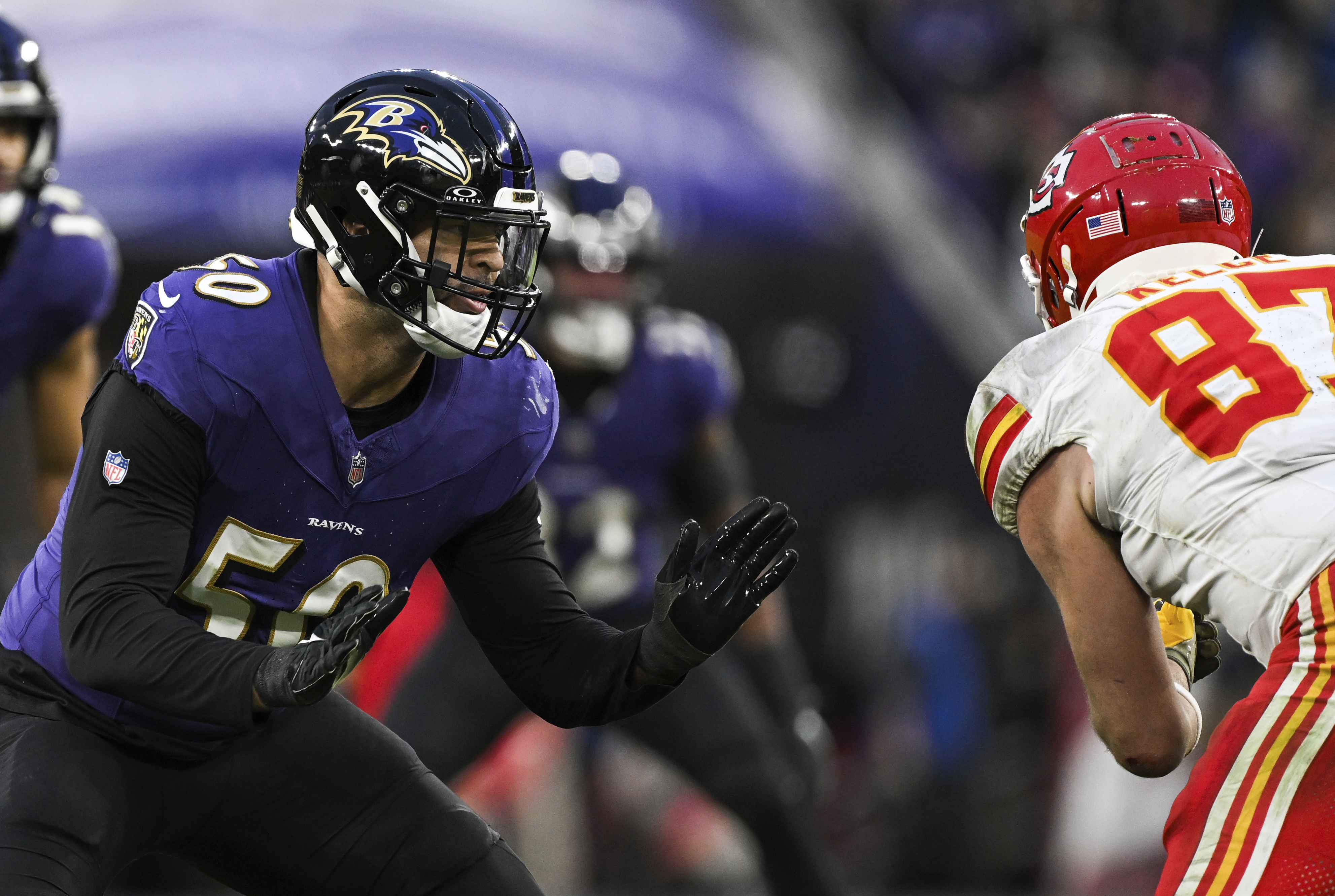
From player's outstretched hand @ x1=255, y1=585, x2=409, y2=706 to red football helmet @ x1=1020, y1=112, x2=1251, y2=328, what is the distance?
3.60 ft

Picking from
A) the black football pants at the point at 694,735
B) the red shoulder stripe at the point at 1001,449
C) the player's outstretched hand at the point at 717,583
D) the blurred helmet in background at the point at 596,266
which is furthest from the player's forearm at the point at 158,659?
the blurred helmet in background at the point at 596,266

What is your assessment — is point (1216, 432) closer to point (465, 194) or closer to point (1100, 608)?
point (1100, 608)

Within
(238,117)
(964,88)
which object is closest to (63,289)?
(238,117)

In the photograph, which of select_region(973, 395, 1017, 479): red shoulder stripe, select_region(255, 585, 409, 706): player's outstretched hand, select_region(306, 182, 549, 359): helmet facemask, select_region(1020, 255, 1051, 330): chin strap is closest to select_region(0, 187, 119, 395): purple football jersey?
select_region(306, 182, 549, 359): helmet facemask

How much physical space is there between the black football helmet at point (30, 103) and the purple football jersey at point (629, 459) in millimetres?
1496

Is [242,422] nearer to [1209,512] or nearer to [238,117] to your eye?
[1209,512]

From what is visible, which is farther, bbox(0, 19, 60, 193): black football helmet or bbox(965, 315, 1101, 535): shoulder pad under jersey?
A: bbox(0, 19, 60, 193): black football helmet

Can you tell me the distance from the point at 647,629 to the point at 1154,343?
32.2 inches

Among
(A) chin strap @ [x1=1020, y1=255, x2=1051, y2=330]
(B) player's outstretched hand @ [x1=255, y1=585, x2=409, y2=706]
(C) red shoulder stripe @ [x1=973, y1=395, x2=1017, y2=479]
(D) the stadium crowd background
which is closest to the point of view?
(B) player's outstretched hand @ [x1=255, y1=585, x2=409, y2=706]

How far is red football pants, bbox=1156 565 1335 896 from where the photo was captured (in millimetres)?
1817

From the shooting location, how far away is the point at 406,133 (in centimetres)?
228

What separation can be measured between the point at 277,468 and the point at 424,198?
0.44 meters

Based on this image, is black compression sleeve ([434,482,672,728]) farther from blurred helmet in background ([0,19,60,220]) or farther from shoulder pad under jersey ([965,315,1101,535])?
blurred helmet in background ([0,19,60,220])

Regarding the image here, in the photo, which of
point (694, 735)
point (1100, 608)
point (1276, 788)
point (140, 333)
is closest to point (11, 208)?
point (140, 333)
